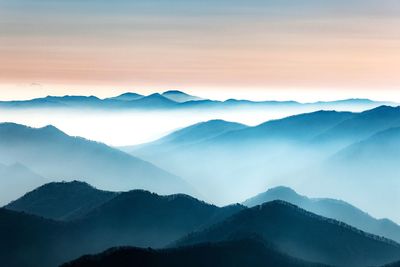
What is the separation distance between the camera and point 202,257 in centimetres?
10344

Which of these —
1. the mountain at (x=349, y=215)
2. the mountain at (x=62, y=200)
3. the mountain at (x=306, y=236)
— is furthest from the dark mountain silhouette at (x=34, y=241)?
the mountain at (x=349, y=215)

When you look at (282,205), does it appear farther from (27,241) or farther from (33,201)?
(33,201)

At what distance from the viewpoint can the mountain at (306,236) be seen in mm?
123625

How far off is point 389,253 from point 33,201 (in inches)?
3135

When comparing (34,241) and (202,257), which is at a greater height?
(34,241)

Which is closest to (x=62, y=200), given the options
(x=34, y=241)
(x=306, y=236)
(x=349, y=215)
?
(x=34, y=241)

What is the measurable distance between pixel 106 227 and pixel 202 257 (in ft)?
140

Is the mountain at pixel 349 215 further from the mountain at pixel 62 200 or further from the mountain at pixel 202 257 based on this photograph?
the mountain at pixel 202 257

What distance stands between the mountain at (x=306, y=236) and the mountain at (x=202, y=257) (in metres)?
10.4

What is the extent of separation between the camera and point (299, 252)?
405ft

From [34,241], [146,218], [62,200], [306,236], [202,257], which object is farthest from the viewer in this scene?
[62,200]

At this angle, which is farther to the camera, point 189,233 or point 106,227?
point 106,227

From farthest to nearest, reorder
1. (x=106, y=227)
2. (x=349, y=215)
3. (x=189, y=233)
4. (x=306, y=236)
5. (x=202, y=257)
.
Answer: (x=349, y=215), (x=106, y=227), (x=189, y=233), (x=306, y=236), (x=202, y=257)

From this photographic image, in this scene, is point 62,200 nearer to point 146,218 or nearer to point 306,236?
point 146,218
